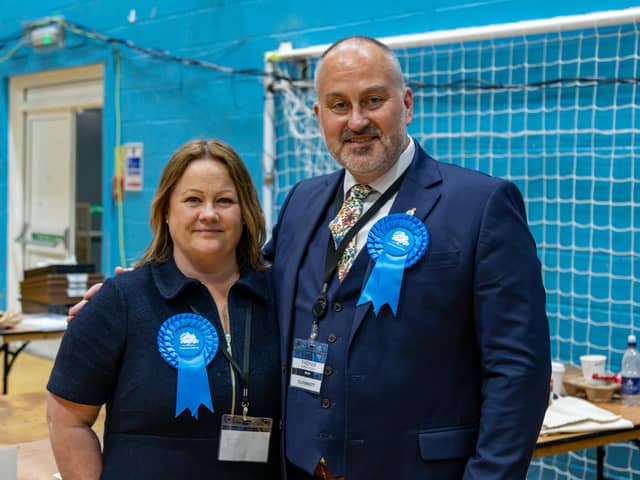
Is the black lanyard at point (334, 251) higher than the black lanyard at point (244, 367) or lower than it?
higher

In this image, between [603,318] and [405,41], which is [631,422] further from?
[405,41]

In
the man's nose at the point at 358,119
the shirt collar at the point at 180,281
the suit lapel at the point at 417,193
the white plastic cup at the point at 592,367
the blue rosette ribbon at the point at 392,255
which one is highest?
the man's nose at the point at 358,119

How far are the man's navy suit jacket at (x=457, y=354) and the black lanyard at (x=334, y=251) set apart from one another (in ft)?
0.37

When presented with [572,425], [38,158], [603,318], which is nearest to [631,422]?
[572,425]

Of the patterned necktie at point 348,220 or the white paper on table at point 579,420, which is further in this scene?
the white paper on table at point 579,420

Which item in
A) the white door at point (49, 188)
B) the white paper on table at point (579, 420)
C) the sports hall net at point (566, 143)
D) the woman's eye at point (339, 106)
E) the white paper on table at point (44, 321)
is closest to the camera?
the woman's eye at point (339, 106)

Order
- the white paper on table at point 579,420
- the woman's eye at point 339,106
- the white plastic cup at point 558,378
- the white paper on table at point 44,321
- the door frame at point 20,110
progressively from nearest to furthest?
the woman's eye at point 339,106
the white paper on table at point 579,420
the white plastic cup at point 558,378
the white paper on table at point 44,321
the door frame at point 20,110

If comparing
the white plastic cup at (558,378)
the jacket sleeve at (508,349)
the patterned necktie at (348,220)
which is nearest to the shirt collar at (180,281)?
the patterned necktie at (348,220)

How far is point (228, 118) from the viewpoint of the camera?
479 centimetres

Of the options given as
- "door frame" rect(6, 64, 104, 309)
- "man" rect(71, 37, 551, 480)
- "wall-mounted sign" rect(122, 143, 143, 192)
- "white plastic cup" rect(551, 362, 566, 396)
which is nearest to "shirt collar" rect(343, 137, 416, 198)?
"man" rect(71, 37, 551, 480)

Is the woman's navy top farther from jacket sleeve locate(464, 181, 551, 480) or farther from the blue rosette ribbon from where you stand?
jacket sleeve locate(464, 181, 551, 480)

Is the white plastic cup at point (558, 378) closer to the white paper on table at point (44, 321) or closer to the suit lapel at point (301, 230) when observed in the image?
the suit lapel at point (301, 230)

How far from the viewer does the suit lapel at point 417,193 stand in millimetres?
1806

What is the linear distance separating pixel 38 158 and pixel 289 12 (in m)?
3.07
